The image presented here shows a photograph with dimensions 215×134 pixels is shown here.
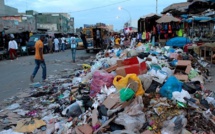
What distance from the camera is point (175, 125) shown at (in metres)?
4.38

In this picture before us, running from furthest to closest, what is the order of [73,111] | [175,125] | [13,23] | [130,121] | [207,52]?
[13,23] → [207,52] → [73,111] → [130,121] → [175,125]

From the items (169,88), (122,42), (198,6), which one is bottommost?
(169,88)

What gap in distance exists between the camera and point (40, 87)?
355 inches

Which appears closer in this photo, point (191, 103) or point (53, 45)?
point (191, 103)

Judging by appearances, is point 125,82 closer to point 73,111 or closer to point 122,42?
point 73,111

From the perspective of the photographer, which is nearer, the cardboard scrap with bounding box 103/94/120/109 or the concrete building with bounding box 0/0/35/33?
the cardboard scrap with bounding box 103/94/120/109

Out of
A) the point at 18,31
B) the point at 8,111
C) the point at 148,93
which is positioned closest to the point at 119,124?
the point at 148,93

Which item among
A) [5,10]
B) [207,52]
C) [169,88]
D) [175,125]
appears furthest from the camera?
[5,10]

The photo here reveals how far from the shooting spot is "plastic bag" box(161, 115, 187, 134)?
4.34 m

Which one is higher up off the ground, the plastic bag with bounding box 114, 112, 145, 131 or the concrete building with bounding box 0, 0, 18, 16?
the concrete building with bounding box 0, 0, 18, 16

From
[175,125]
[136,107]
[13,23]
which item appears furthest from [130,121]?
[13,23]

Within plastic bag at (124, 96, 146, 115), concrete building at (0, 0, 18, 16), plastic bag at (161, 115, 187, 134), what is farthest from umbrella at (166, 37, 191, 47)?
concrete building at (0, 0, 18, 16)

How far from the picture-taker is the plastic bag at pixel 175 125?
434cm

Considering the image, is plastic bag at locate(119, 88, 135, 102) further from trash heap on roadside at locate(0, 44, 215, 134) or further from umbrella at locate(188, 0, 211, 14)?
umbrella at locate(188, 0, 211, 14)
